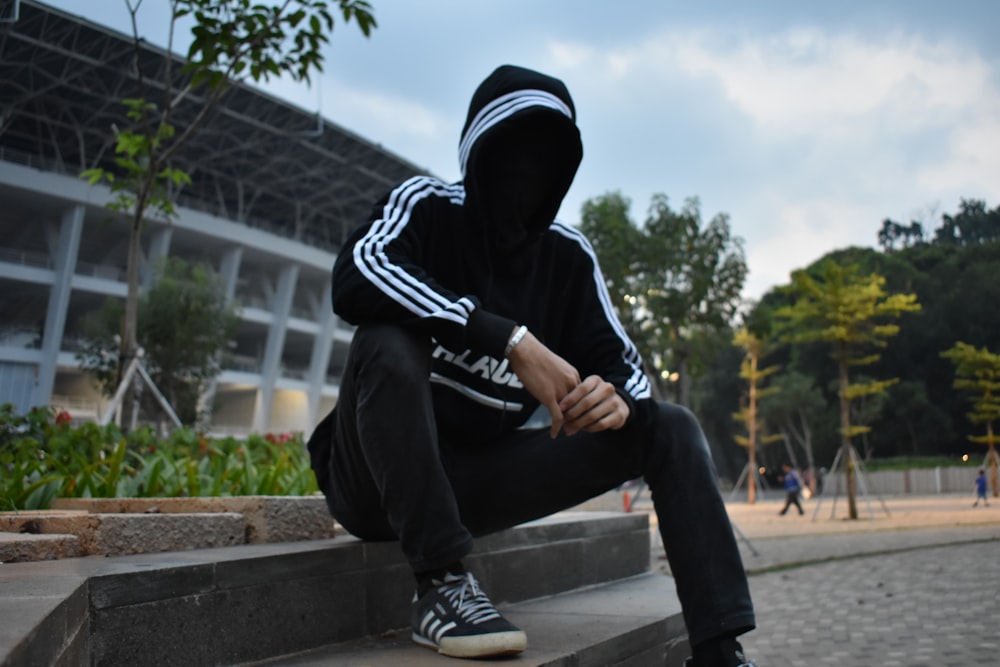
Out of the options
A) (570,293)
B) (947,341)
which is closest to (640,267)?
(570,293)

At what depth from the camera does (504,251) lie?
2334mm

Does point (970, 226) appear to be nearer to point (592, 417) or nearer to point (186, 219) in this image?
point (186, 219)

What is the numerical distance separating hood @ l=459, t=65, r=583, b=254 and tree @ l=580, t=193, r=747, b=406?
63.2 ft

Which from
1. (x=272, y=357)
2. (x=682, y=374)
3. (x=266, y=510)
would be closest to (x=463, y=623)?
(x=266, y=510)

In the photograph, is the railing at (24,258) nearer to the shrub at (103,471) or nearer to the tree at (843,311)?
the tree at (843,311)

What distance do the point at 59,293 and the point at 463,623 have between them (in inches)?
1393

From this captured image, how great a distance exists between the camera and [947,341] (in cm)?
3884

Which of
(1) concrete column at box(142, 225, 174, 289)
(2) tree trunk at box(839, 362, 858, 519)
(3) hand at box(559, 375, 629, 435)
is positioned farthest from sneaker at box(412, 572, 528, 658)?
(1) concrete column at box(142, 225, 174, 289)

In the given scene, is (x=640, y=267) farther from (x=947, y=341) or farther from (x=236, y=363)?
(x=236, y=363)

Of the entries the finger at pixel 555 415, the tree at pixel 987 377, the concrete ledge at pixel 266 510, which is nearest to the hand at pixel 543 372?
the finger at pixel 555 415

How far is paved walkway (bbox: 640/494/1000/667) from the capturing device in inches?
146

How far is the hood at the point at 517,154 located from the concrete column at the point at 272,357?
4267cm

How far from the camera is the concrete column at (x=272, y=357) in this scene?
43.6 m

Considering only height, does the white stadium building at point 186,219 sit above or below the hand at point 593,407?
above
